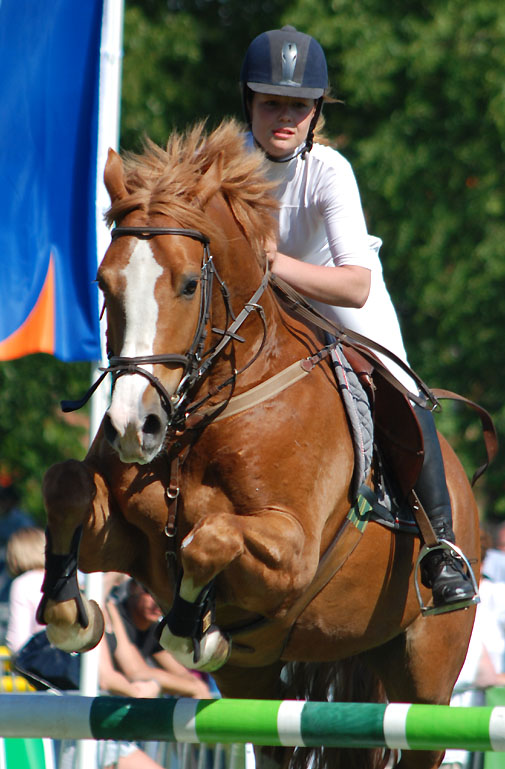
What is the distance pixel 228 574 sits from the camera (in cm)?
361

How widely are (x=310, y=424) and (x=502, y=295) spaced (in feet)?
29.2

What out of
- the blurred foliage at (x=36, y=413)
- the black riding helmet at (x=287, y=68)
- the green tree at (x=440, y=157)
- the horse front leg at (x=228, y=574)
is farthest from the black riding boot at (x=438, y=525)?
the blurred foliage at (x=36, y=413)

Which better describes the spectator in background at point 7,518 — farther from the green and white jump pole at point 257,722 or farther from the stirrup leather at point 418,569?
the green and white jump pole at point 257,722

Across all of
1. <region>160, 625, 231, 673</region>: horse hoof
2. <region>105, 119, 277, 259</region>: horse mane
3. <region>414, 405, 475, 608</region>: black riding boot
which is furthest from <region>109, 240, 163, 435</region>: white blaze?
<region>414, 405, 475, 608</region>: black riding boot

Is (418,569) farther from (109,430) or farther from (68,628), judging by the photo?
(109,430)

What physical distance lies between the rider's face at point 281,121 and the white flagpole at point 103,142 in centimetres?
171

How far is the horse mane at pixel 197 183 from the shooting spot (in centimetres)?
368

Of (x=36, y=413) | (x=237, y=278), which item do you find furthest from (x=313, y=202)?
(x=36, y=413)

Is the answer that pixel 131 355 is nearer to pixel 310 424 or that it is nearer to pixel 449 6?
pixel 310 424

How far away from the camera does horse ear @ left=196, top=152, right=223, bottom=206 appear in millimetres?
3775

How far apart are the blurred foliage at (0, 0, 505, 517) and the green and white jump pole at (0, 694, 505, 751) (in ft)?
30.9

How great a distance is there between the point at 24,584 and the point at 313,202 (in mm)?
3301

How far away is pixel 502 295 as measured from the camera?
12.4 metres

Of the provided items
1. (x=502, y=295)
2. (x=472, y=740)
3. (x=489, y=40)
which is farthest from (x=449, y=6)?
(x=472, y=740)
